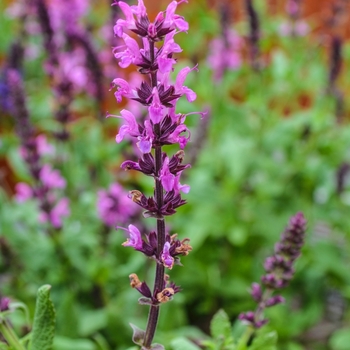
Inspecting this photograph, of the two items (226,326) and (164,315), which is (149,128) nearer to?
(226,326)

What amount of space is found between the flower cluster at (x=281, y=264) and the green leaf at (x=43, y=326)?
A: 9.8 inches

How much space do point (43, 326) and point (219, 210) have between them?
987mm

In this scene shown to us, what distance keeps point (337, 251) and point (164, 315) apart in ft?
1.99

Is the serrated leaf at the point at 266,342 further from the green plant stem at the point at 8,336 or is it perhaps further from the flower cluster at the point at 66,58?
the flower cluster at the point at 66,58

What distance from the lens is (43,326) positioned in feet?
2.00

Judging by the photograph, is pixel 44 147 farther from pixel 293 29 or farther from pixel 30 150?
pixel 293 29

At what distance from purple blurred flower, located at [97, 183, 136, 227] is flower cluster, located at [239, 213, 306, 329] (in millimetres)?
600

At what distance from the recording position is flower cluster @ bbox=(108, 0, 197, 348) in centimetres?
47

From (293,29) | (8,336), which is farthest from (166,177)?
(293,29)

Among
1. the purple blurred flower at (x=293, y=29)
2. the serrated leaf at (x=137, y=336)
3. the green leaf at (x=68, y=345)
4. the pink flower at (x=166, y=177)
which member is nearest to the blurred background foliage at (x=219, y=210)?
the purple blurred flower at (x=293, y=29)

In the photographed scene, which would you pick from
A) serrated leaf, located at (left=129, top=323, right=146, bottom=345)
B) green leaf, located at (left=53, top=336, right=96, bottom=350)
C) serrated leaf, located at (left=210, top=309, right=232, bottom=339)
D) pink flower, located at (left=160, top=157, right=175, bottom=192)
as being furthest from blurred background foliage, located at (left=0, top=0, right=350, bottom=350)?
pink flower, located at (left=160, top=157, right=175, bottom=192)

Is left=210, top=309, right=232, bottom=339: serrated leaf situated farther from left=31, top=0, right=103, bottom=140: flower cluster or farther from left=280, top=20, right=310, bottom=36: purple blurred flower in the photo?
left=280, top=20, right=310, bottom=36: purple blurred flower

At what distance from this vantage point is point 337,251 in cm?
152

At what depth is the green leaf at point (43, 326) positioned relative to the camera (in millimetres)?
598
